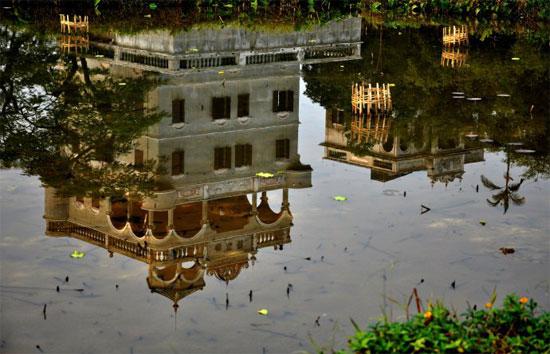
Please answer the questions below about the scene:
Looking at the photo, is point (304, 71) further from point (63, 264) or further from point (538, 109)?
point (63, 264)

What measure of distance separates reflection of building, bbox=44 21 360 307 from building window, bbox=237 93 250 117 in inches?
1.4

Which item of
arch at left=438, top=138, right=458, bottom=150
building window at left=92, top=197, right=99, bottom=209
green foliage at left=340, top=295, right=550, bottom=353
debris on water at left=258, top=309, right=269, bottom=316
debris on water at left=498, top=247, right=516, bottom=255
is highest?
green foliage at left=340, top=295, right=550, bottom=353

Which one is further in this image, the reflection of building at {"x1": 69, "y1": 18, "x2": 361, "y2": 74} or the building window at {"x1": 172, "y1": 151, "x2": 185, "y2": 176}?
the reflection of building at {"x1": 69, "y1": 18, "x2": 361, "y2": 74}

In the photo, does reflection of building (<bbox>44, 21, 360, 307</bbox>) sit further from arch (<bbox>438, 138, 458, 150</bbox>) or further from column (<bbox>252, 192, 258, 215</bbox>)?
arch (<bbox>438, 138, 458, 150</bbox>)

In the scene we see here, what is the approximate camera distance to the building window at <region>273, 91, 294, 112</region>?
29514 mm

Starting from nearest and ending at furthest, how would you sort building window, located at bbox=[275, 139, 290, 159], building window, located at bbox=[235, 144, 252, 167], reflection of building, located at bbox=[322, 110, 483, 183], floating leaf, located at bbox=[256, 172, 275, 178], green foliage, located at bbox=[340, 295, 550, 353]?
green foliage, located at bbox=[340, 295, 550, 353] → floating leaf, located at bbox=[256, 172, 275, 178] → reflection of building, located at bbox=[322, 110, 483, 183] → building window, located at bbox=[235, 144, 252, 167] → building window, located at bbox=[275, 139, 290, 159]

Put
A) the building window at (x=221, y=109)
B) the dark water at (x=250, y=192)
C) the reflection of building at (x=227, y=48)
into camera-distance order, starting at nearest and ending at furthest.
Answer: the dark water at (x=250, y=192) < the building window at (x=221, y=109) < the reflection of building at (x=227, y=48)

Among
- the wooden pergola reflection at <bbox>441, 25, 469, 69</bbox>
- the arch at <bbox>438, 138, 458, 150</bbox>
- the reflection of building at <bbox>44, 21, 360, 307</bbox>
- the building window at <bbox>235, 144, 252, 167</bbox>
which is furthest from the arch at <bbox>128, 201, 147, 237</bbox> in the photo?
the wooden pergola reflection at <bbox>441, 25, 469, 69</bbox>

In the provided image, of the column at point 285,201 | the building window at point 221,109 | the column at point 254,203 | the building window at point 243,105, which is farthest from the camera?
the building window at point 243,105

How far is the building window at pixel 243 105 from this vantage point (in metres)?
28.1

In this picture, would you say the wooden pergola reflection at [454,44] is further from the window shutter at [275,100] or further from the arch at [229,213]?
the arch at [229,213]

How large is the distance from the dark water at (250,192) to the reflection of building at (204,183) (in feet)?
0.20

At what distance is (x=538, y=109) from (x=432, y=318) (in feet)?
61.6

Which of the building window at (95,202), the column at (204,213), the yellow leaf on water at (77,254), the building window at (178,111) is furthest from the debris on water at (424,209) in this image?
the building window at (178,111)
